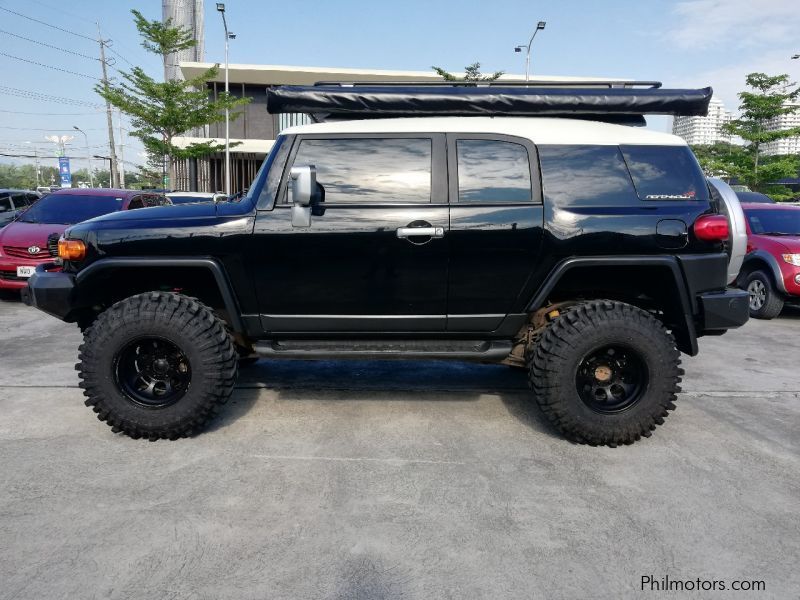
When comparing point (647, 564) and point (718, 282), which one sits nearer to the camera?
point (647, 564)

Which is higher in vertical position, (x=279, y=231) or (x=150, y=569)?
(x=279, y=231)

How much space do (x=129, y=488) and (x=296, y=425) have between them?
112cm

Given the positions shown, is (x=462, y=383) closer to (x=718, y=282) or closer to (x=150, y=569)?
(x=718, y=282)

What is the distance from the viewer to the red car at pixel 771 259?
7410mm

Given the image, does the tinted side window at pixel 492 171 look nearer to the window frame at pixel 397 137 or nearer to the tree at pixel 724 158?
the window frame at pixel 397 137

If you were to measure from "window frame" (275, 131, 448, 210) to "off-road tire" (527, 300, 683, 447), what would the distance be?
3.63 ft

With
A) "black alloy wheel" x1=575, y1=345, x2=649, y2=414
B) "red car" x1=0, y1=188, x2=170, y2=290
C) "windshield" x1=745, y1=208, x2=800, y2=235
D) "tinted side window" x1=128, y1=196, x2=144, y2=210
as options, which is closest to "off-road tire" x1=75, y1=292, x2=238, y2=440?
"black alloy wheel" x1=575, y1=345, x2=649, y2=414

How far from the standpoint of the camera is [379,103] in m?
3.58

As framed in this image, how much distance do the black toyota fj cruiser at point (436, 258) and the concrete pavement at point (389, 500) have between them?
0.36 metres

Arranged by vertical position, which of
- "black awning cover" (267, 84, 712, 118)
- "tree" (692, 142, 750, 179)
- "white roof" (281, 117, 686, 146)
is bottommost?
"white roof" (281, 117, 686, 146)

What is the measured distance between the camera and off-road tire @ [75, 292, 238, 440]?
3.38 metres

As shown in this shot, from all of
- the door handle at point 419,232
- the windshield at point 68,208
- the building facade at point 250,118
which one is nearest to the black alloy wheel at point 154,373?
the door handle at point 419,232

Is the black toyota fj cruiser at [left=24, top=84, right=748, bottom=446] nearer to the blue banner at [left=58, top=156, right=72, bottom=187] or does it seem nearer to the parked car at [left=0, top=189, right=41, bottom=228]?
the parked car at [left=0, top=189, right=41, bottom=228]

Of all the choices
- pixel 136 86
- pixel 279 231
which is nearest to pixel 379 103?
pixel 279 231
